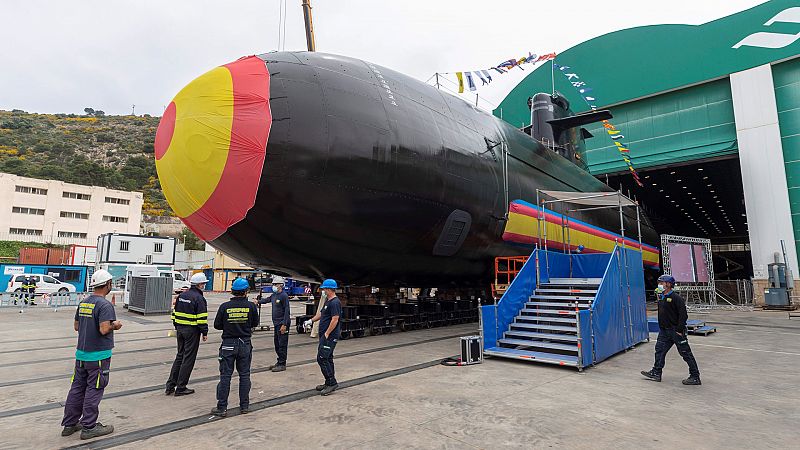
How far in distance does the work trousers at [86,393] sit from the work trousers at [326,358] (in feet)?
7.65

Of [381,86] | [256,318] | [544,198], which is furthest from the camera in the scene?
[544,198]

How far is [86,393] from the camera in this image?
4.18 meters

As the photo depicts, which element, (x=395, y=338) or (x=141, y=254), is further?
(x=141, y=254)

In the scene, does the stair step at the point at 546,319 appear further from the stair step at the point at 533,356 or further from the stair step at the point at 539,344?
the stair step at the point at 533,356

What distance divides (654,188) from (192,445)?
1314 inches

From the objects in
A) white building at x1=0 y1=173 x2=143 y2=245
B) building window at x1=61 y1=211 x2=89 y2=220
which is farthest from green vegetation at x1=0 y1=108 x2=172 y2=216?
building window at x1=61 y1=211 x2=89 y2=220

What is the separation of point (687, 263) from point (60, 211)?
241 ft

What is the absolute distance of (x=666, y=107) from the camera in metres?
23.9

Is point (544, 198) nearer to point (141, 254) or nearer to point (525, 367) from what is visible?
point (525, 367)

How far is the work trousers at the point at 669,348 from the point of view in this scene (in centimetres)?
612

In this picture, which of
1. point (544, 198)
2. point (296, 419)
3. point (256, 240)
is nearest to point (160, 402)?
point (296, 419)

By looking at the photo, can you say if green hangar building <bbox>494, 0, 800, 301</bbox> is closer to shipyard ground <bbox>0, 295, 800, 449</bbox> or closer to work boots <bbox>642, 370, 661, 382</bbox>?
work boots <bbox>642, 370, 661, 382</bbox>

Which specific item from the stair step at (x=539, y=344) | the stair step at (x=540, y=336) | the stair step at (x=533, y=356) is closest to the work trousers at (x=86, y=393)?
the stair step at (x=533, y=356)

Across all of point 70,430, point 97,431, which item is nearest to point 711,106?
point 97,431
